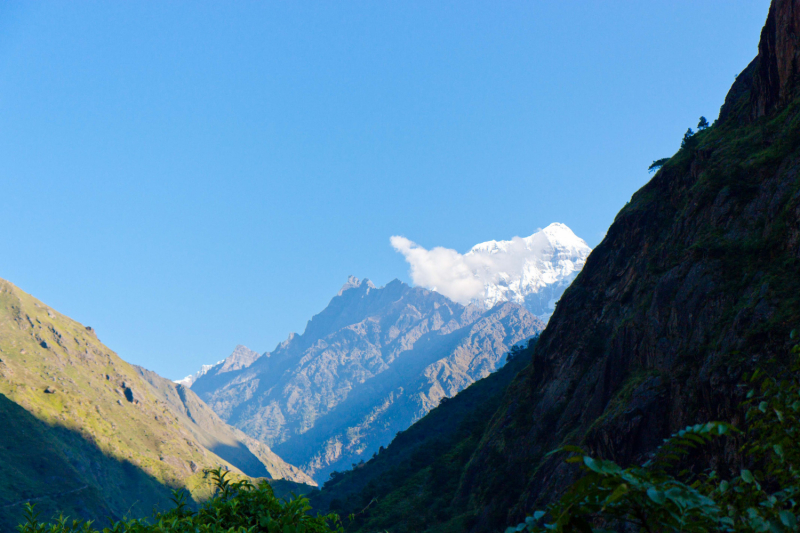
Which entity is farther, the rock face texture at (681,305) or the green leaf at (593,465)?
the rock face texture at (681,305)

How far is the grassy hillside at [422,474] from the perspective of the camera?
72.2 metres

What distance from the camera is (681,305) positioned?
35250mm

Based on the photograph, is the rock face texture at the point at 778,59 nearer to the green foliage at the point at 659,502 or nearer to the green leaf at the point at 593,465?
the green foliage at the point at 659,502

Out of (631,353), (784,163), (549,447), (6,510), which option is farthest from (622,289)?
(6,510)

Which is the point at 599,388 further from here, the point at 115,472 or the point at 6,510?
the point at 115,472

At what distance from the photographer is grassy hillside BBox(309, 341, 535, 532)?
237 feet

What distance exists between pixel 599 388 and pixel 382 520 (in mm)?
49632

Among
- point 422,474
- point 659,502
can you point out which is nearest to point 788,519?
point 659,502

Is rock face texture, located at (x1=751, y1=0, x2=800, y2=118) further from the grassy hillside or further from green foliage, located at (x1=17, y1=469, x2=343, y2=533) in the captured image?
the grassy hillside

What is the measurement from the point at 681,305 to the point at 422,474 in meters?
72.1

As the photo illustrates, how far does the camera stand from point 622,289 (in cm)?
5269

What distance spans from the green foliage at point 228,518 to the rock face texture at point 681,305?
23191mm

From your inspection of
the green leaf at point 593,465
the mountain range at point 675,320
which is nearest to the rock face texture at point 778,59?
the mountain range at point 675,320

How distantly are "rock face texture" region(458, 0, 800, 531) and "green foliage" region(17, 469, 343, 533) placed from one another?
76.1 ft
